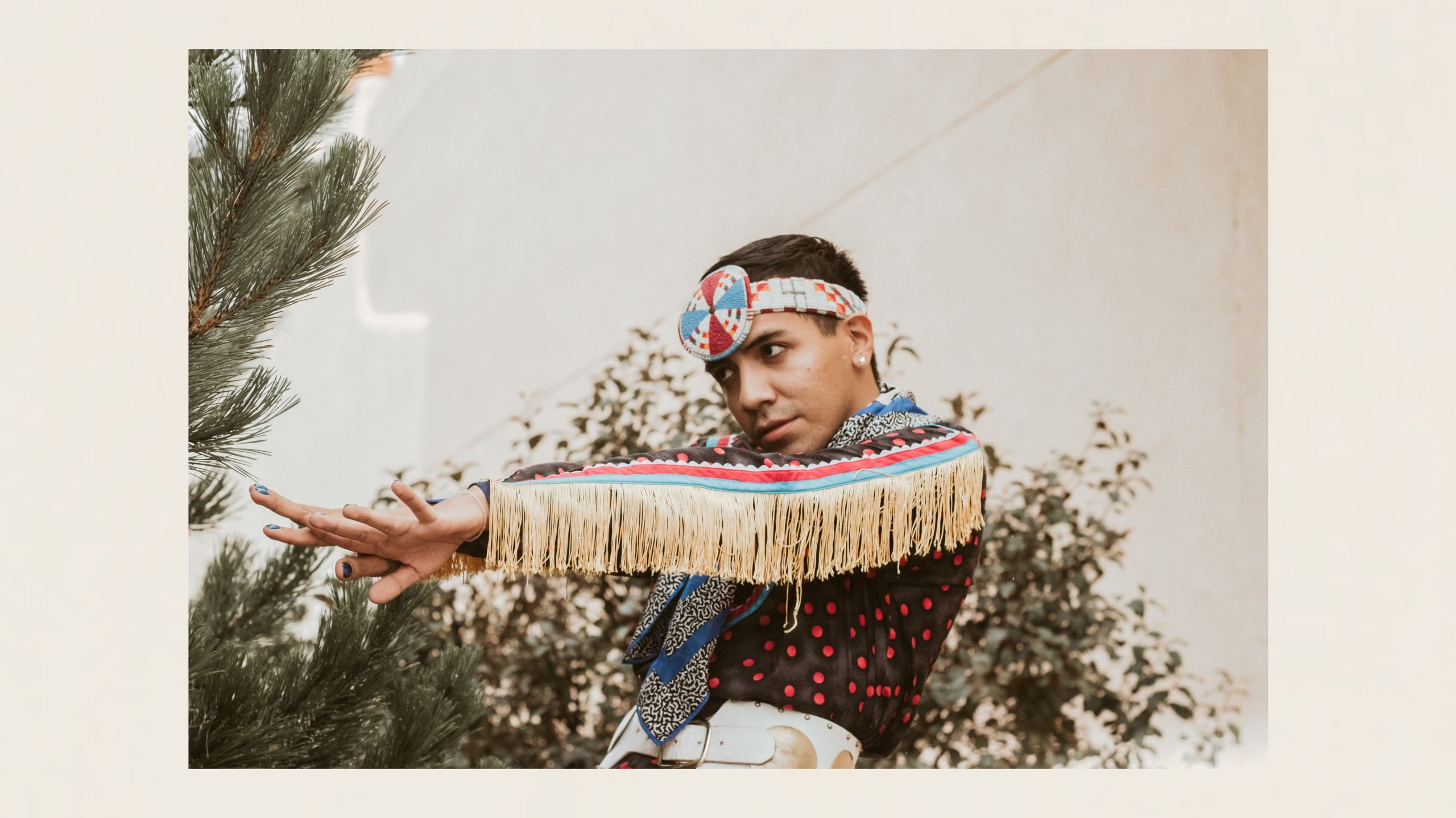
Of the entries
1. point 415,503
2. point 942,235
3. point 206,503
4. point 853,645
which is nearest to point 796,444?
point 853,645

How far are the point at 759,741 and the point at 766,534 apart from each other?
25 centimetres

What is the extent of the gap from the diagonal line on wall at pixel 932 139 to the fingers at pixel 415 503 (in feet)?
5.10

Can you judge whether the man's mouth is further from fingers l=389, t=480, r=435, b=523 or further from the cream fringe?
fingers l=389, t=480, r=435, b=523

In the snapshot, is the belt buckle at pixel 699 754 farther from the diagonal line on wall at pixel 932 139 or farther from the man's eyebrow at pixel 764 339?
the diagonal line on wall at pixel 932 139

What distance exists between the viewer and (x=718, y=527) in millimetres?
1446

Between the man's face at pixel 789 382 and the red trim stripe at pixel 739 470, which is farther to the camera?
the man's face at pixel 789 382

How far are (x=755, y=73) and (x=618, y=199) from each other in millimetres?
432

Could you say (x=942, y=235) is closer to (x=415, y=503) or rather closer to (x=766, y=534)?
(x=766, y=534)

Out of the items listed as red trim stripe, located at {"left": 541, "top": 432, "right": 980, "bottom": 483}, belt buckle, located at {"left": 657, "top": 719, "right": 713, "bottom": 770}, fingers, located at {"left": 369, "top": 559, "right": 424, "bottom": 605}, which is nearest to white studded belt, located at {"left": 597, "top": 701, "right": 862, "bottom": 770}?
belt buckle, located at {"left": 657, "top": 719, "right": 713, "bottom": 770}

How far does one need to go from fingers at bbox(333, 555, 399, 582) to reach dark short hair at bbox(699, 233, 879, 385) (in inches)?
21.3

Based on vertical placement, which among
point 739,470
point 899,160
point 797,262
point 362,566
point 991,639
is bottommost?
point 991,639

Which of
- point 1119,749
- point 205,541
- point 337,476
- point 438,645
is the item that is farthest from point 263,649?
point 1119,749

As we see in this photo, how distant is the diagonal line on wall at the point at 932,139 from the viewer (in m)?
2.56

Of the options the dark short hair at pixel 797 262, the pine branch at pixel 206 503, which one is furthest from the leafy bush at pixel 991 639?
the dark short hair at pixel 797 262
